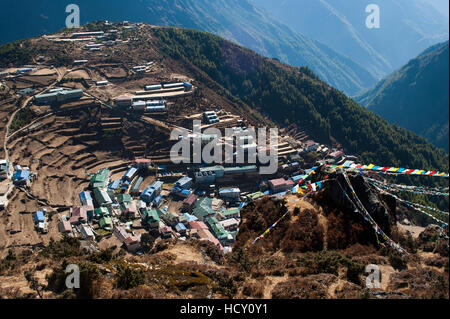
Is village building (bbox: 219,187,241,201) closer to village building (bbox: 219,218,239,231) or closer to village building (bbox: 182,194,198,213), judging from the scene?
village building (bbox: 182,194,198,213)

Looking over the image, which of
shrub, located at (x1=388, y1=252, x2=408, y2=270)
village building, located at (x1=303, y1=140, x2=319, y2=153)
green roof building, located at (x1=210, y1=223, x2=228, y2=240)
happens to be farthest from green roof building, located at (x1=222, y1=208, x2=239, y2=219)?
shrub, located at (x1=388, y1=252, x2=408, y2=270)

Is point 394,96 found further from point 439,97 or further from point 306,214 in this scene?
point 306,214

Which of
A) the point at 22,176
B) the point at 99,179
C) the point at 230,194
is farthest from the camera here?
the point at 230,194

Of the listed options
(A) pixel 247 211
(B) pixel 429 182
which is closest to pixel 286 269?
(A) pixel 247 211

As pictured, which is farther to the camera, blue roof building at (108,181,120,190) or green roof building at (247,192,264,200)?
green roof building at (247,192,264,200)

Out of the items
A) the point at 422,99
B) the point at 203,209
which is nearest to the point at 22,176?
the point at 203,209

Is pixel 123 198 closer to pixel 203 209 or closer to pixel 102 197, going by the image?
pixel 102 197
